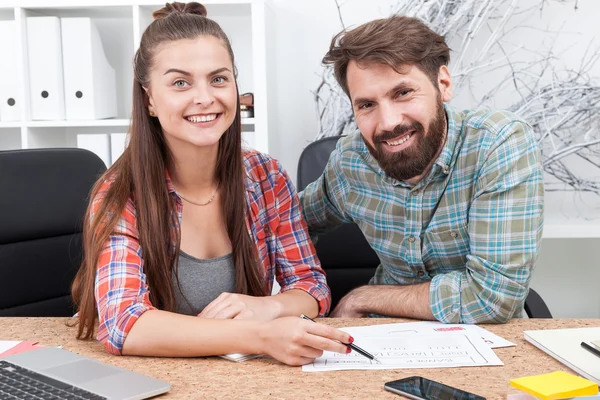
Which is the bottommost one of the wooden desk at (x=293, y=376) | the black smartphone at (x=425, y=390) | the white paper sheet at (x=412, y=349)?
the wooden desk at (x=293, y=376)

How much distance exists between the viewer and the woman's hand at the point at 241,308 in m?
1.44

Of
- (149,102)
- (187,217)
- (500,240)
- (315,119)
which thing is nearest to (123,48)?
(315,119)

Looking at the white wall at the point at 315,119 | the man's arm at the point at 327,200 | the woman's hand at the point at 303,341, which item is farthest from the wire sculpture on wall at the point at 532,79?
the woman's hand at the point at 303,341

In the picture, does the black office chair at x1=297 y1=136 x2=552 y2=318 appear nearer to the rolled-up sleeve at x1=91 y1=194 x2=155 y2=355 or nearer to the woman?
the woman

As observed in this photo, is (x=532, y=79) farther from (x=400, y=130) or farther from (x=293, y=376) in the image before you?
(x=293, y=376)

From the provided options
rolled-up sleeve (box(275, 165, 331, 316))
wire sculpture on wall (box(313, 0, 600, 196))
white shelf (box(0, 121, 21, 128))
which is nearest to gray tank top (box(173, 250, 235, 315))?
rolled-up sleeve (box(275, 165, 331, 316))

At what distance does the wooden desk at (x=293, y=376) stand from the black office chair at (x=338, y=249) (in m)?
0.81

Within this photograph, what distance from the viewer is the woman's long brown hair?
60.1 inches

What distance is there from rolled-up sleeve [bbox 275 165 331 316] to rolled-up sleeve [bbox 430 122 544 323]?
324 millimetres

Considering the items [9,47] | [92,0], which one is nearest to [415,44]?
[92,0]

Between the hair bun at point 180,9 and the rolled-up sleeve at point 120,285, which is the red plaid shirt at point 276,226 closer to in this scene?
the rolled-up sleeve at point 120,285

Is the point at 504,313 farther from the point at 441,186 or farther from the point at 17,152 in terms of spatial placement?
the point at 17,152

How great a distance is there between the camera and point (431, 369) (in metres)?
1.16

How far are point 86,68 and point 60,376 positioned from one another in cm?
183
